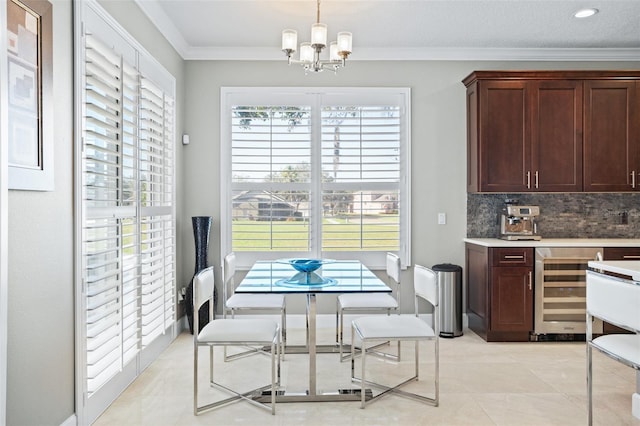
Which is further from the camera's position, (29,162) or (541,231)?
(541,231)

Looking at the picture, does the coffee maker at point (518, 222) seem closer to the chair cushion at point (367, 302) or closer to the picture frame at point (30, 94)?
the chair cushion at point (367, 302)

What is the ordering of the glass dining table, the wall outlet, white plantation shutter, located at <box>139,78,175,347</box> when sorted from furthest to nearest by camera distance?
the wall outlet < white plantation shutter, located at <box>139,78,175,347</box> < the glass dining table

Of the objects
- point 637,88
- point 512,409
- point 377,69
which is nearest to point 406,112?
point 377,69

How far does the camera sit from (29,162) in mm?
2094

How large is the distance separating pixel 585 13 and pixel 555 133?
109cm

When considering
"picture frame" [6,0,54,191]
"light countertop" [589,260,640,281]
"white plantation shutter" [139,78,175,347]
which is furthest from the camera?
"white plantation shutter" [139,78,175,347]

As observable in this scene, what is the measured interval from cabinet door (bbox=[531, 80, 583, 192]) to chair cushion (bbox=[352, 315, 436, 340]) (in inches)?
89.0

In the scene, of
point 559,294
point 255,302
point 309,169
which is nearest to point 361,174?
point 309,169

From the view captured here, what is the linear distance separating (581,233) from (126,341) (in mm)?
4340

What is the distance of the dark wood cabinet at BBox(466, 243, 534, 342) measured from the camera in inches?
169

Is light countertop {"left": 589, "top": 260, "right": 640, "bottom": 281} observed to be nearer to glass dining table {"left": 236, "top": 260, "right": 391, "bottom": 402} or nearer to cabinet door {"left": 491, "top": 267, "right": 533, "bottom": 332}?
glass dining table {"left": 236, "top": 260, "right": 391, "bottom": 402}

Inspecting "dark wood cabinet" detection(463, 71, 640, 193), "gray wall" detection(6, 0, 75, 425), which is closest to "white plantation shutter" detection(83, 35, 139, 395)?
"gray wall" detection(6, 0, 75, 425)

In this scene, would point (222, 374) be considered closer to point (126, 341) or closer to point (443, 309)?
point (126, 341)

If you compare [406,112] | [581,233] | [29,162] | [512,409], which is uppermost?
[406,112]
